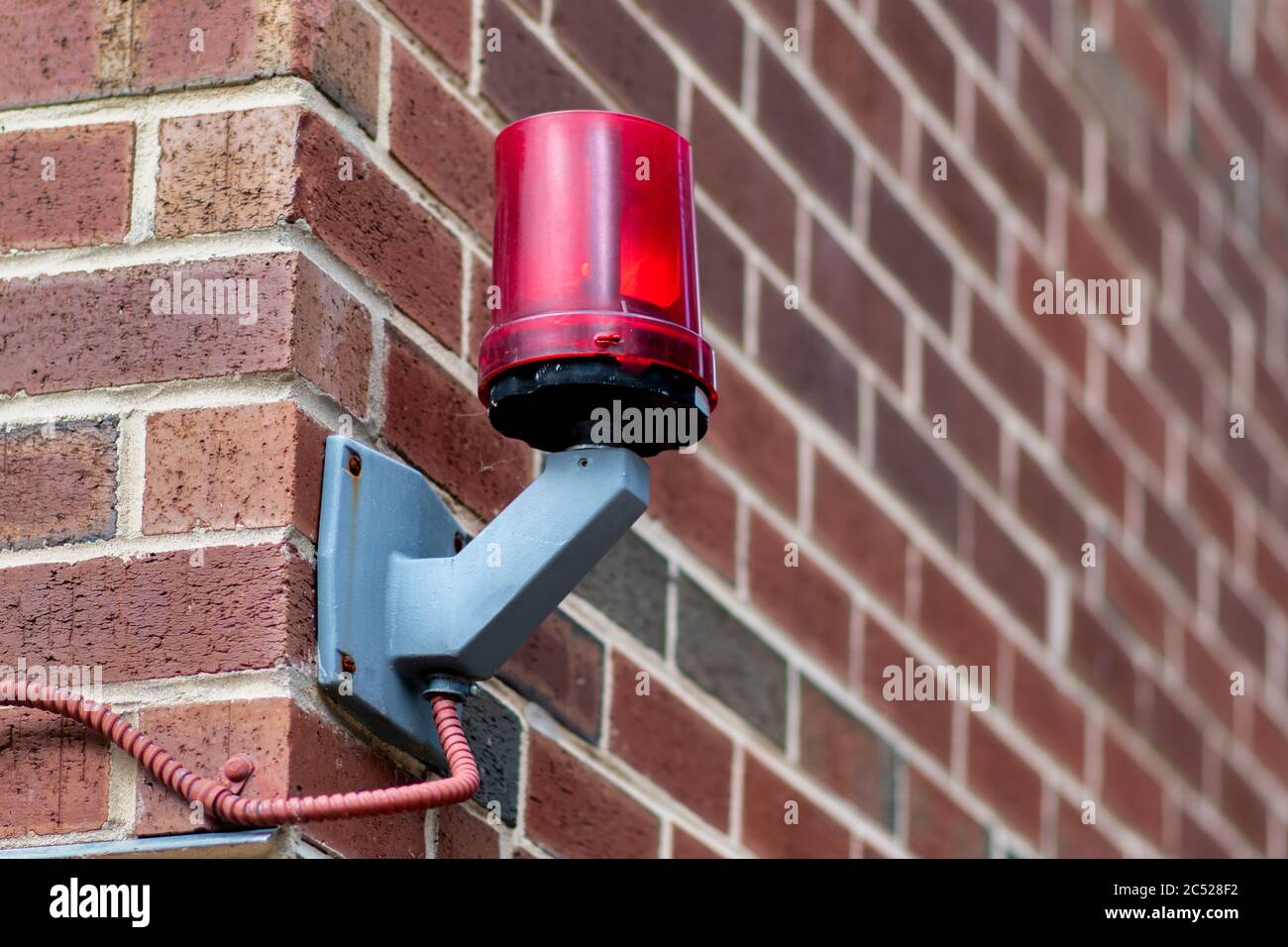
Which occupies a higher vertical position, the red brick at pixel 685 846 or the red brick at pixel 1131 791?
the red brick at pixel 1131 791

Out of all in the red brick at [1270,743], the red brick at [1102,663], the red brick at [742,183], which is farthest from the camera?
the red brick at [1270,743]

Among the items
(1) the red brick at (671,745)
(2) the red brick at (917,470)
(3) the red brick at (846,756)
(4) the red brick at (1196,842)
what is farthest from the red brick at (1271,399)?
(1) the red brick at (671,745)

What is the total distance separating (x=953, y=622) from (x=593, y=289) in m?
0.98

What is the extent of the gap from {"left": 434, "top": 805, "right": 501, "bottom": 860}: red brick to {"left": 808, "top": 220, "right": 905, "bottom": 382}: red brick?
70 centimetres

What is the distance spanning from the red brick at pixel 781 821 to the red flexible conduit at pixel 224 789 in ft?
1.85

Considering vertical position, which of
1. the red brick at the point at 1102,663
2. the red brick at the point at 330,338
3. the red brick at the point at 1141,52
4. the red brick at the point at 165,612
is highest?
the red brick at the point at 1141,52

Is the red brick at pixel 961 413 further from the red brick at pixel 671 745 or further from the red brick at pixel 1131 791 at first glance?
the red brick at pixel 671 745

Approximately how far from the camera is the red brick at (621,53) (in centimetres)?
156

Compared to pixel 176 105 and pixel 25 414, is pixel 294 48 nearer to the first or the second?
pixel 176 105

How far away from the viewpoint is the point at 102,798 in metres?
1.08

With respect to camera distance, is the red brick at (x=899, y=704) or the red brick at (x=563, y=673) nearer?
the red brick at (x=563, y=673)
